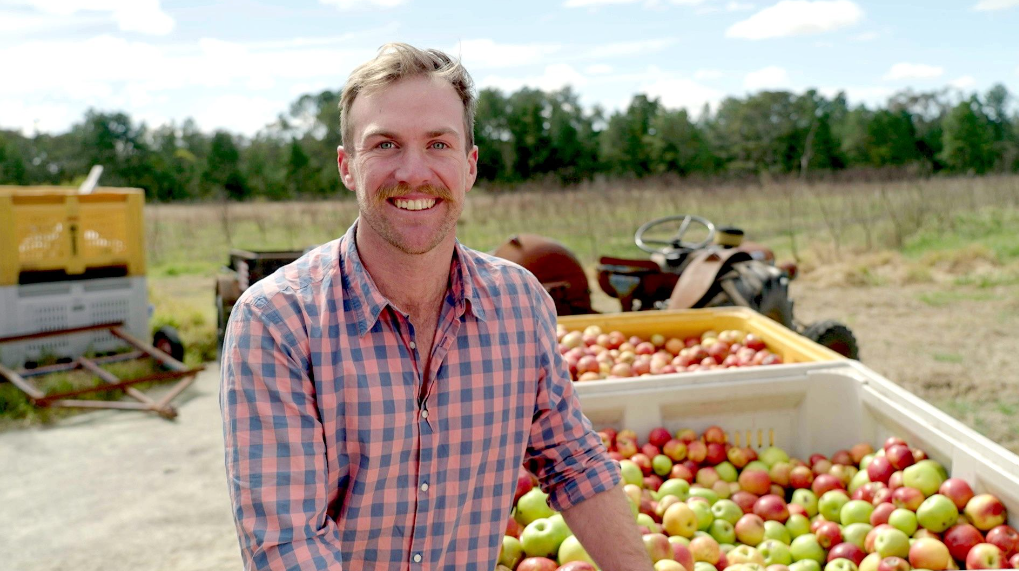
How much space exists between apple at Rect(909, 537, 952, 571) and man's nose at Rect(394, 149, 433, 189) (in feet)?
6.09

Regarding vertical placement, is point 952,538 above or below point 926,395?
above

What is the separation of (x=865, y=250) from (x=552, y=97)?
93.7 ft

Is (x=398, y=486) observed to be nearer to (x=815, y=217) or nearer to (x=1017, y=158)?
(x=815, y=217)

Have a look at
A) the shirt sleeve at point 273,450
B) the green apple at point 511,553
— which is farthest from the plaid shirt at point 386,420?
the green apple at point 511,553

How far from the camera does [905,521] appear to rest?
2578mm

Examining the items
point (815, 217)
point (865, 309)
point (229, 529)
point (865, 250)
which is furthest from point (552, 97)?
point (229, 529)

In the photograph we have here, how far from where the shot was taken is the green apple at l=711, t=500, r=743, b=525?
2.88 metres

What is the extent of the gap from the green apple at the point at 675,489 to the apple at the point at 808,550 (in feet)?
1.45

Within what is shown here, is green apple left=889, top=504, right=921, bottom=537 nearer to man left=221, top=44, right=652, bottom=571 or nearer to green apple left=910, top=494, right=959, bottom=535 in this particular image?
green apple left=910, top=494, right=959, bottom=535

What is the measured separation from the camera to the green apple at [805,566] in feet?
8.44

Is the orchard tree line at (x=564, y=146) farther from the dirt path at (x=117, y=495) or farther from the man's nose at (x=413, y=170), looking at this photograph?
the man's nose at (x=413, y=170)

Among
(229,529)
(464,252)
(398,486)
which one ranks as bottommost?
(229,529)

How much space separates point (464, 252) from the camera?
1.89 m

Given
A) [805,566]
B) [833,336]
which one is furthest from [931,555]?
[833,336]
